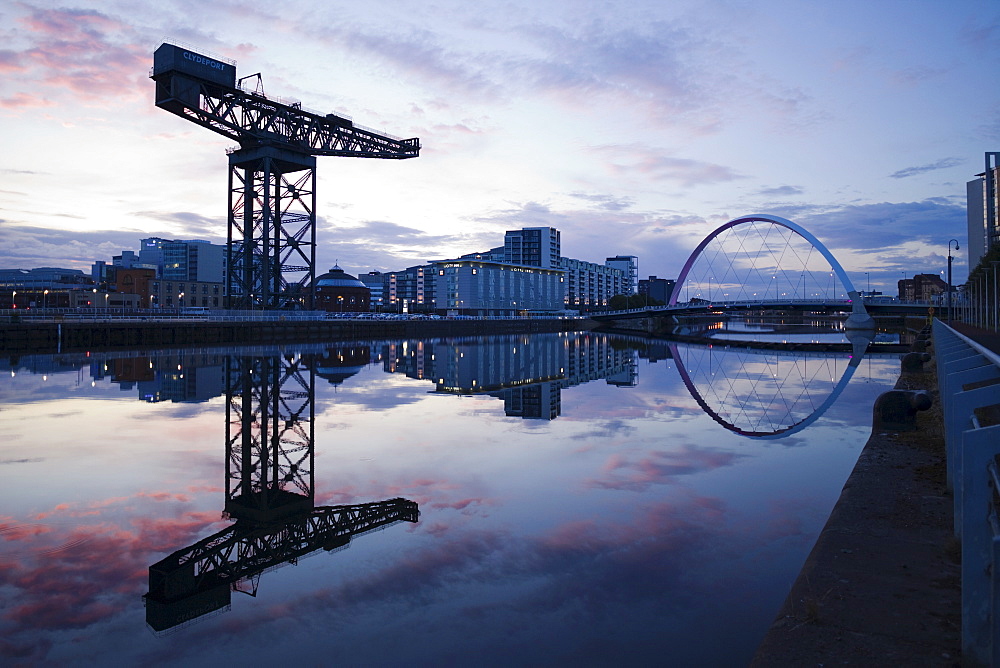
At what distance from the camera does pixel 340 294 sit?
13675 cm

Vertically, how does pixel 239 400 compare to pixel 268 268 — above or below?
below

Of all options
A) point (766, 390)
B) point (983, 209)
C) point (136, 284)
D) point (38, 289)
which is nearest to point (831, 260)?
point (766, 390)

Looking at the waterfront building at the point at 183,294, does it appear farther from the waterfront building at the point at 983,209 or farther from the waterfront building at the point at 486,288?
the waterfront building at the point at 983,209

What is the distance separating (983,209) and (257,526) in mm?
199668

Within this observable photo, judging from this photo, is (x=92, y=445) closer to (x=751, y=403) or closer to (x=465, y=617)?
(x=465, y=617)

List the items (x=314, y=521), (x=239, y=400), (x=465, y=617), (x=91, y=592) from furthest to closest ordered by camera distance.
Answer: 1. (x=239, y=400)
2. (x=314, y=521)
3. (x=91, y=592)
4. (x=465, y=617)

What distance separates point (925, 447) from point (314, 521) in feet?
38.5

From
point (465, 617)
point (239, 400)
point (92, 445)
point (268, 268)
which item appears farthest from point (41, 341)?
point (465, 617)

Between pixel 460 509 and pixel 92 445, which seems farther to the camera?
pixel 92 445

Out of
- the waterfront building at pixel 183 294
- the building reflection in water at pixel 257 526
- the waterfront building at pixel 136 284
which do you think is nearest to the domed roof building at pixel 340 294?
the waterfront building at pixel 183 294

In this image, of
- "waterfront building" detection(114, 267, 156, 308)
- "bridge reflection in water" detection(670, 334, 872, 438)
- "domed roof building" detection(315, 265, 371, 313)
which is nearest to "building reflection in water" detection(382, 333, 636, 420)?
"bridge reflection in water" detection(670, 334, 872, 438)

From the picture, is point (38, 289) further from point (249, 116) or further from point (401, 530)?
point (401, 530)

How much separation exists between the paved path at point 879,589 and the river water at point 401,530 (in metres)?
0.53

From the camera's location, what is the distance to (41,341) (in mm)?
51031
